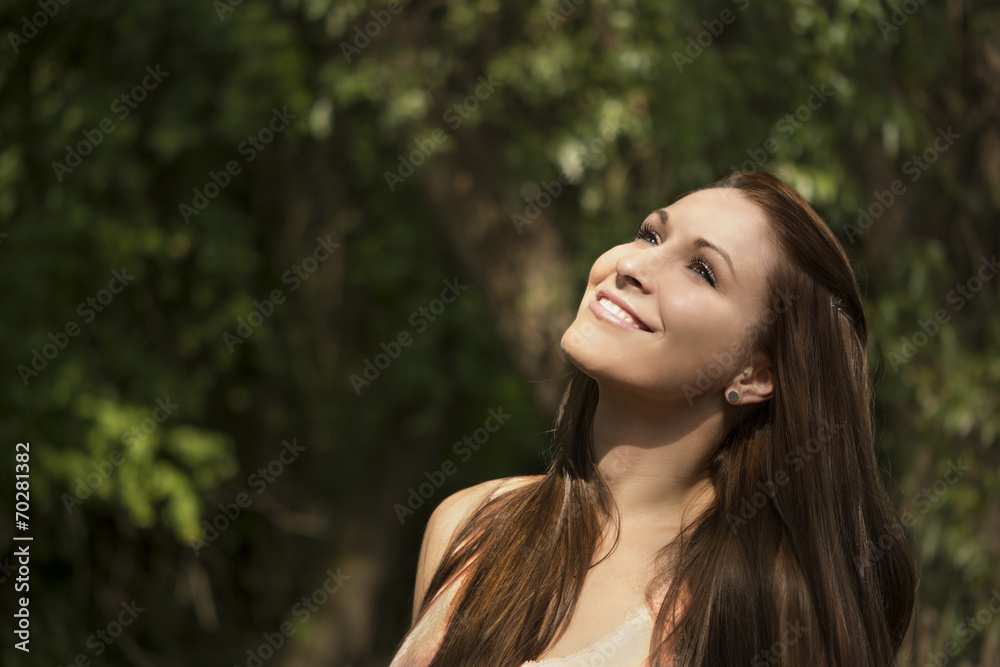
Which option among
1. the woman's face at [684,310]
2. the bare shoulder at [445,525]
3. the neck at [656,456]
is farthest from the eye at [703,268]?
the bare shoulder at [445,525]

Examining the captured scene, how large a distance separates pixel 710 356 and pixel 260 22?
3.36 m

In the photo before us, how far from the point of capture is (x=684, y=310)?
1.63 m

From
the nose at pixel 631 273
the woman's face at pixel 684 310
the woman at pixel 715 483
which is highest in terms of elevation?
the nose at pixel 631 273

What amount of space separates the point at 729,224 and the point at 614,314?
9.9 inches

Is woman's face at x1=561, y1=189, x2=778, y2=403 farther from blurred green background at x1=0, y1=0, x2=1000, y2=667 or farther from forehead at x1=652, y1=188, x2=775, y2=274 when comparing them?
blurred green background at x1=0, y1=0, x2=1000, y2=667

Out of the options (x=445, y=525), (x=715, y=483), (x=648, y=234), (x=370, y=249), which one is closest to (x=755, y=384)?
(x=715, y=483)

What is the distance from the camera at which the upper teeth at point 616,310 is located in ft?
5.47

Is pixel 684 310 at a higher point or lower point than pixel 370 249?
lower

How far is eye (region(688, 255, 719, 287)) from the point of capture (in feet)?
5.45

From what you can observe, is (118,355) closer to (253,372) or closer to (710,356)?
(253,372)

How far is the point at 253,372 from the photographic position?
5.79 metres

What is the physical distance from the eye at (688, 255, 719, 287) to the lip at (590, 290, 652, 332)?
0.13 metres

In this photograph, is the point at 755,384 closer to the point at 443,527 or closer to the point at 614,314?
the point at 614,314

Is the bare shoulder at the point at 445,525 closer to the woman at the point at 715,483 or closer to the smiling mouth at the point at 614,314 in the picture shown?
the woman at the point at 715,483
